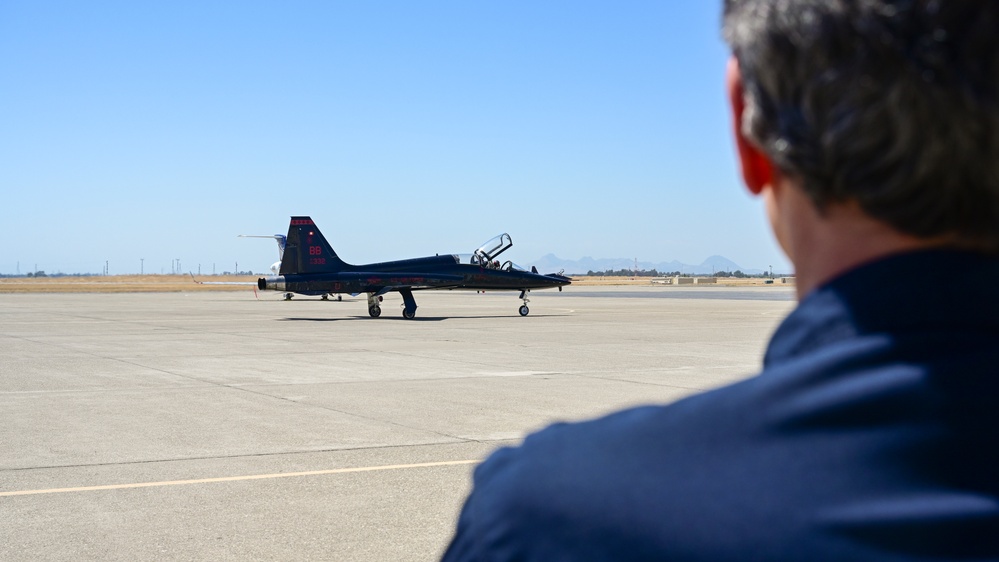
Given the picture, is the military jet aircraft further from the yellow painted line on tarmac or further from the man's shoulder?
→ the man's shoulder

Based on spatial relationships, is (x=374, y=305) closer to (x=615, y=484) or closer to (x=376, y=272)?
(x=376, y=272)

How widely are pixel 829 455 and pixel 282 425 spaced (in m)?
9.80

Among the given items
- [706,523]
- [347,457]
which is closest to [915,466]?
[706,523]


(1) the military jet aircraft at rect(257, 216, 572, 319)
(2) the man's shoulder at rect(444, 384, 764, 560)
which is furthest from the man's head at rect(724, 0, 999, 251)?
(1) the military jet aircraft at rect(257, 216, 572, 319)

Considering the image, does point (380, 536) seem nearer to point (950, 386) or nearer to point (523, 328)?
point (950, 386)

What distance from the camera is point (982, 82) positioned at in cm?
91

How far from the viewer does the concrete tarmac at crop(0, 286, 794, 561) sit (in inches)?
243

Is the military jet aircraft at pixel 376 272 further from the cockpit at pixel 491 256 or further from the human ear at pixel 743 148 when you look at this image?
the human ear at pixel 743 148

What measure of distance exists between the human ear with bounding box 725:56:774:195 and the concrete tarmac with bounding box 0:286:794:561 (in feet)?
13.2

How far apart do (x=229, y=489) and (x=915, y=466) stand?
22.9ft

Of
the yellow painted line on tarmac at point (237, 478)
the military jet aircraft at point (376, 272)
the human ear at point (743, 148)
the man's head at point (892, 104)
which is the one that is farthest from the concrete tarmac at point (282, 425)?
the military jet aircraft at point (376, 272)

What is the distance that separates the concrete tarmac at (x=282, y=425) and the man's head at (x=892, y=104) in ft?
13.6

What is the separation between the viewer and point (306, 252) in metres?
32.8

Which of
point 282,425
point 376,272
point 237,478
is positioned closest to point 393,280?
point 376,272
